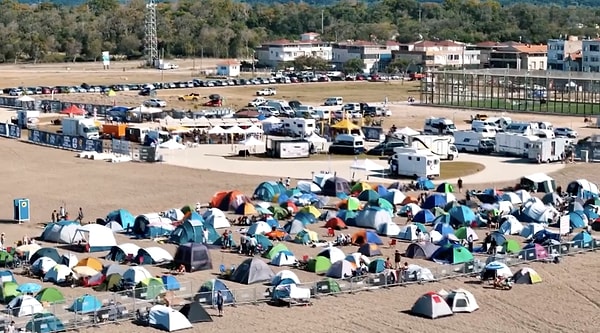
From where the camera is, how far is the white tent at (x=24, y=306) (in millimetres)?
16922

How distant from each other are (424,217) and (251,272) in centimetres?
646

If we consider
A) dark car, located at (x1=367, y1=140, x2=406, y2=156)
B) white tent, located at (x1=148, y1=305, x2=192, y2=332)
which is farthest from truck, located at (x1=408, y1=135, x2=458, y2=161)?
white tent, located at (x1=148, y1=305, x2=192, y2=332)

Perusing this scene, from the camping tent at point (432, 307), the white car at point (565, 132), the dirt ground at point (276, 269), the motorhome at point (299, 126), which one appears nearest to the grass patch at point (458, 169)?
the dirt ground at point (276, 269)

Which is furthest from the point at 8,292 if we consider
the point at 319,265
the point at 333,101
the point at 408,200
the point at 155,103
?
the point at 333,101

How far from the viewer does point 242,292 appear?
1838 centimetres

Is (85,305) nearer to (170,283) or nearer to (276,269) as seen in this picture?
(170,283)

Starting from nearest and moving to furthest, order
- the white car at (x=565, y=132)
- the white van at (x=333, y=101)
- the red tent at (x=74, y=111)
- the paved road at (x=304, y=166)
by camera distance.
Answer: the paved road at (x=304, y=166) → the white car at (x=565, y=132) → the red tent at (x=74, y=111) → the white van at (x=333, y=101)

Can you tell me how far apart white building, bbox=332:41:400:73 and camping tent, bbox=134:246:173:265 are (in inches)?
2454

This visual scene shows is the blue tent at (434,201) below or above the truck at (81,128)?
below

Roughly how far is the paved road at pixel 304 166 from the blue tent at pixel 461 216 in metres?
6.01

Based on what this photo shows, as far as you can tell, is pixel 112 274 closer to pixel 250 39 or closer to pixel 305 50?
pixel 305 50

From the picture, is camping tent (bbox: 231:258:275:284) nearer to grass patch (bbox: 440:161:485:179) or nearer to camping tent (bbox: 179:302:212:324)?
camping tent (bbox: 179:302:212:324)

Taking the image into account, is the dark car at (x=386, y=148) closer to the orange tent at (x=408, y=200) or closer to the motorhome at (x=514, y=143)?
the motorhome at (x=514, y=143)

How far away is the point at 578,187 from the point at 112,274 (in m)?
13.2
